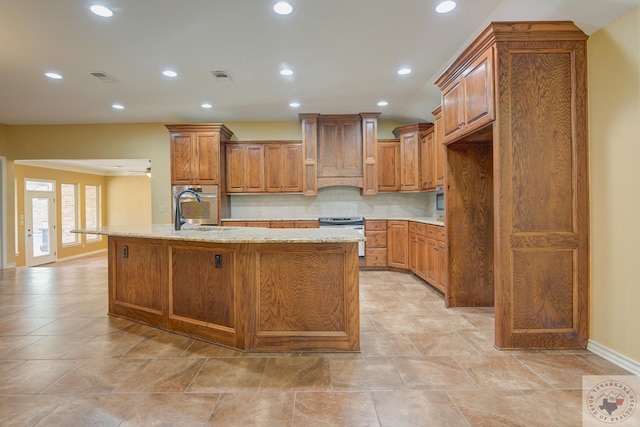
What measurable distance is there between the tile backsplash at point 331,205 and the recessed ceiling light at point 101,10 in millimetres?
3659

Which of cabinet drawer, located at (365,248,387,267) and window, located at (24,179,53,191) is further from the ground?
window, located at (24,179,53,191)

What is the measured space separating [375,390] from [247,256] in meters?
1.24

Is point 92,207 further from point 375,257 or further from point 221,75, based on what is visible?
point 375,257

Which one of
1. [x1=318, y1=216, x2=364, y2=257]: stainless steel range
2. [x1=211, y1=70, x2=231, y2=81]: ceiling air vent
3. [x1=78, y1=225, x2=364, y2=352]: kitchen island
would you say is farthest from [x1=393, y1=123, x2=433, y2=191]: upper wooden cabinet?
[x1=78, y1=225, x2=364, y2=352]: kitchen island

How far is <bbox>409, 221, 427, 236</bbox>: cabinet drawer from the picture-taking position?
4539 mm

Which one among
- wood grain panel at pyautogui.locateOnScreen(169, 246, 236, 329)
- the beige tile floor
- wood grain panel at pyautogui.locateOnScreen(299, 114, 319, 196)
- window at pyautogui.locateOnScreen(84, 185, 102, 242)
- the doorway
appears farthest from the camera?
window at pyautogui.locateOnScreen(84, 185, 102, 242)

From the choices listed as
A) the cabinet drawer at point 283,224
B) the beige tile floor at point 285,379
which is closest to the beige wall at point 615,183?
the beige tile floor at point 285,379

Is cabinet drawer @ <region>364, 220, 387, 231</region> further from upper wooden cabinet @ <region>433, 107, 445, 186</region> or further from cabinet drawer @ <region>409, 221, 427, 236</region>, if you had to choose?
upper wooden cabinet @ <region>433, 107, 445, 186</region>

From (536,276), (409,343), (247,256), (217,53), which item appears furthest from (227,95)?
(536,276)

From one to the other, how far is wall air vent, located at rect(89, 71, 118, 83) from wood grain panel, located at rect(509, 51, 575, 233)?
4.28 metres

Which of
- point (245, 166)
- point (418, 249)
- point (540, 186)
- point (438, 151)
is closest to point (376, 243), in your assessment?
point (418, 249)

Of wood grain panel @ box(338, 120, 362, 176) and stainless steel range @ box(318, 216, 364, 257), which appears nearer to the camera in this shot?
stainless steel range @ box(318, 216, 364, 257)

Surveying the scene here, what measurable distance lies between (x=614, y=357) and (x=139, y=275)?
153 inches

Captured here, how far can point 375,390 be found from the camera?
197cm
